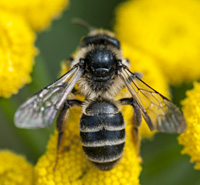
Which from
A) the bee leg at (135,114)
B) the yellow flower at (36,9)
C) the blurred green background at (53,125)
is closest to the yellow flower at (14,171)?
the blurred green background at (53,125)

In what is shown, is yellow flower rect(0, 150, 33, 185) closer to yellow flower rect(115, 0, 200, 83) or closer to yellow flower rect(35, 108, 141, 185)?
yellow flower rect(35, 108, 141, 185)

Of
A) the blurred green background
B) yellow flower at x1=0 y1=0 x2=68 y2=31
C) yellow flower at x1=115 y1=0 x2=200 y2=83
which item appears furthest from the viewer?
yellow flower at x1=115 y1=0 x2=200 y2=83

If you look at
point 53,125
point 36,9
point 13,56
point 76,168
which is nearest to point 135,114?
point 76,168

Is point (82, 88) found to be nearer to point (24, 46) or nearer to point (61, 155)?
point (61, 155)

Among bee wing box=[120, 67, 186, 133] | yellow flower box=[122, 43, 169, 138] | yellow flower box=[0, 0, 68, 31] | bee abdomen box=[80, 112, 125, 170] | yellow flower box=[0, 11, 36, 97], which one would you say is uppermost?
yellow flower box=[0, 0, 68, 31]

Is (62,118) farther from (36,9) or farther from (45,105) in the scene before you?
(36,9)

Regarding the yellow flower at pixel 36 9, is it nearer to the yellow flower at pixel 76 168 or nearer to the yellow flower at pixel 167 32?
the yellow flower at pixel 167 32

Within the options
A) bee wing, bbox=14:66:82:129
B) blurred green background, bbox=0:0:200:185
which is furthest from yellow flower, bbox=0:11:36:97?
bee wing, bbox=14:66:82:129

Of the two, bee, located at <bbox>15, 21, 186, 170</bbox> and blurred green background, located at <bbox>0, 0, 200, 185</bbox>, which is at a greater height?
blurred green background, located at <bbox>0, 0, 200, 185</bbox>
